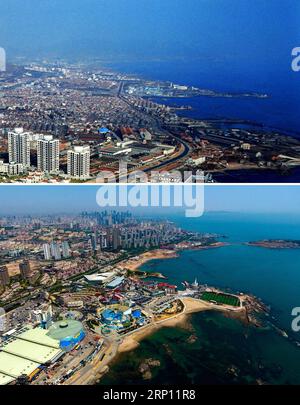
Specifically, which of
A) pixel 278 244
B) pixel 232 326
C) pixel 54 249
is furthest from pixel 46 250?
pixel 278 244

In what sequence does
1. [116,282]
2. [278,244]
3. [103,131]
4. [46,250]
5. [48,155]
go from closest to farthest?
1. [116,282]
2. [46,250]
3. [278,244]
4. [48,155]
5. [103,131]

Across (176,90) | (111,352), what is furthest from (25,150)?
(111,352)

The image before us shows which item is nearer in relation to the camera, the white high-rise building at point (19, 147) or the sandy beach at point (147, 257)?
the sandy beach at point (147, 257)

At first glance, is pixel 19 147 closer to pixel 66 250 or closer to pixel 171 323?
pixel 66 250

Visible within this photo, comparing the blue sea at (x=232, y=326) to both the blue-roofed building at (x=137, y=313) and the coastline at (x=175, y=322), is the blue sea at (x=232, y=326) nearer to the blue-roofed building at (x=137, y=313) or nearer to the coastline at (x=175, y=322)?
the coastline at (x=175, y=322)

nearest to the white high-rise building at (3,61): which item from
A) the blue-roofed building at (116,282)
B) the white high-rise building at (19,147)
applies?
the white high-rise building at (19,147)
